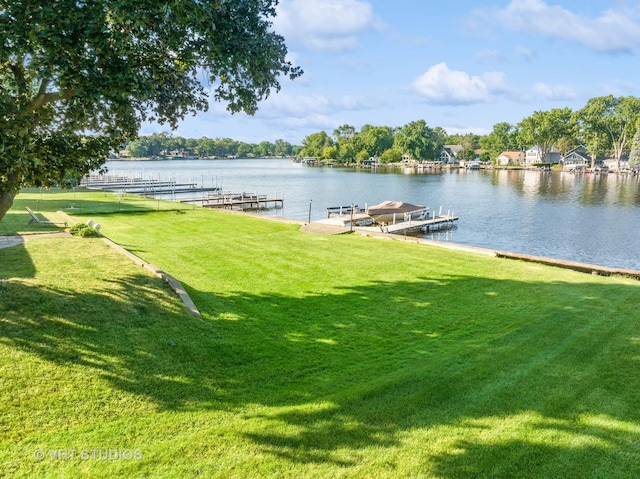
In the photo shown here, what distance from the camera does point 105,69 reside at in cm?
718

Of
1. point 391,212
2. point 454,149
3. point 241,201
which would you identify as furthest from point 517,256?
point 454,149

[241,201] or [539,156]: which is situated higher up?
[539,156]

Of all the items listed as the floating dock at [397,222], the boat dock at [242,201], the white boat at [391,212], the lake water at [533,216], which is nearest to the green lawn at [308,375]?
the lake water at [533,216]

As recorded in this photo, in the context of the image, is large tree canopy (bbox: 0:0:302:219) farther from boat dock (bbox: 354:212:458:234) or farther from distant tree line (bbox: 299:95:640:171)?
distant tree line (bbox: 299:95:640:171)

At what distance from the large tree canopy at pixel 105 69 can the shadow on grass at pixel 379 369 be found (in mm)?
2815

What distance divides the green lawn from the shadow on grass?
0.03 metres

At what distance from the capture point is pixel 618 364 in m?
7.47

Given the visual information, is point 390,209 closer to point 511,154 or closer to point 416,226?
point 416,226

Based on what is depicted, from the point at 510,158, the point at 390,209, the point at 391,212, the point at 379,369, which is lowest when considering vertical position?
the point at 379,369

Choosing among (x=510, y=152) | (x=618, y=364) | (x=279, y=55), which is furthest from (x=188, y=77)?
(x=510, y=152)

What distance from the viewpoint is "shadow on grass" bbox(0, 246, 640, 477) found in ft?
16.9

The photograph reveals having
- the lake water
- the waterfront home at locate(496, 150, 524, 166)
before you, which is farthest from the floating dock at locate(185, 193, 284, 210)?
the waterfront home at locate(496, 150, 524, 166)

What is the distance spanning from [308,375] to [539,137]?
149298 mm

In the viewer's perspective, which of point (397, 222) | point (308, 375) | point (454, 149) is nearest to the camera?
point (308, 375)
